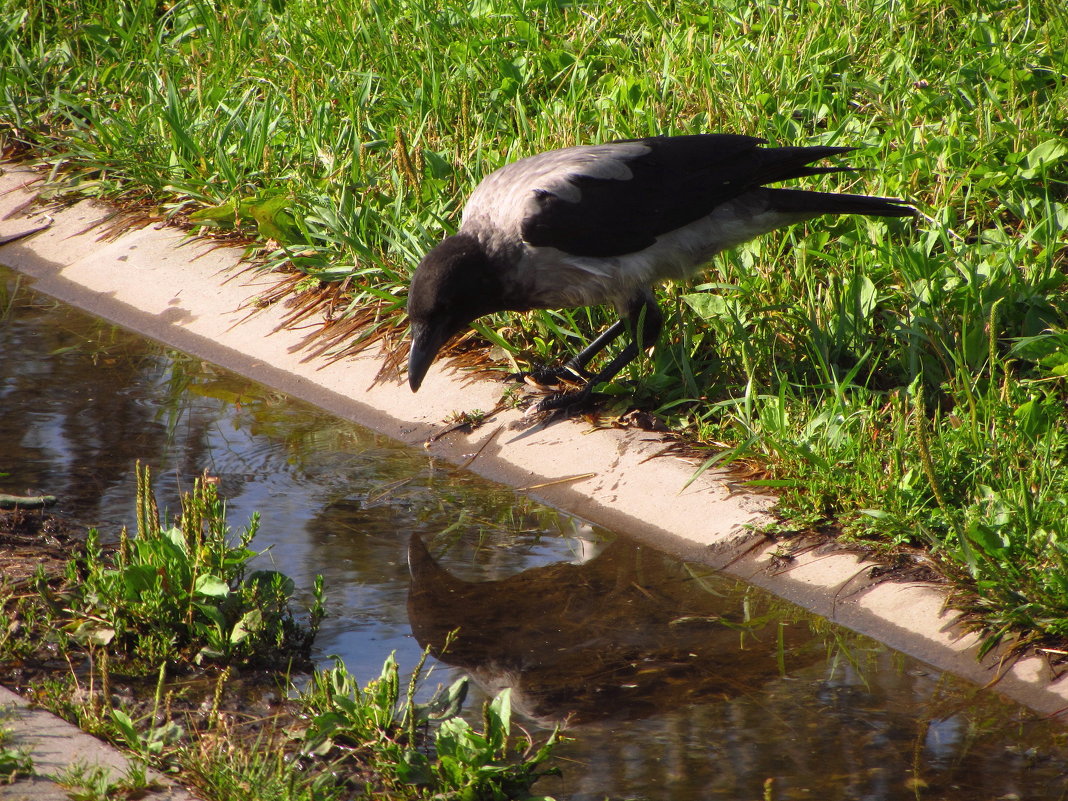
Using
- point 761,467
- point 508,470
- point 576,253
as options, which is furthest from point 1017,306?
point 508,470

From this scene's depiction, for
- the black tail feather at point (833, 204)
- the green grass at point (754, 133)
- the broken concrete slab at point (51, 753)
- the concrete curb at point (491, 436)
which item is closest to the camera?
the broken concrete slab at point (51, 753)

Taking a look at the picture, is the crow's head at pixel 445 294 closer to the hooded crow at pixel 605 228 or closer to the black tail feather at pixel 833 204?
the hooded crow at pixel 605 228

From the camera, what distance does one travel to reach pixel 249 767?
2318mm

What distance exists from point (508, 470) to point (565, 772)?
5.39ft

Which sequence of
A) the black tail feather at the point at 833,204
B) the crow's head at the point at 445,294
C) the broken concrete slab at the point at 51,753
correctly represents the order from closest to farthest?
1. the broken concrete slab at the point at 51,753
2. the crow's head at the point at 445,294
3. the black tail feather at the point at 833,204

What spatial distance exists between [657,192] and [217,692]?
2.72m

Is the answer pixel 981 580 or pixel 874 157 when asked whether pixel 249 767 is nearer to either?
pixel 981 580

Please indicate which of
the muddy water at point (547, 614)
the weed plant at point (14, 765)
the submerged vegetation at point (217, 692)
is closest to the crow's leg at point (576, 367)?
the muddy water at point (547, 614)

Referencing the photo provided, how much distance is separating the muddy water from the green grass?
0.42 m

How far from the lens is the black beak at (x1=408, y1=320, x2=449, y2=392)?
4.27 metres

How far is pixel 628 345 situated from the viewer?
180 inches

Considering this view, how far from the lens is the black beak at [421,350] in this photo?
4.27m

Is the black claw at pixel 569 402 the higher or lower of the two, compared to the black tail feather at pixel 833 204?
lower

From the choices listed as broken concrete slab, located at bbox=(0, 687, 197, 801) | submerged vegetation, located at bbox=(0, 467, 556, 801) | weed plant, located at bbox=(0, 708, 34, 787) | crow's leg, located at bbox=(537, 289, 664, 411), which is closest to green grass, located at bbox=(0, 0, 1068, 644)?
crow's leg, located at bbox=(537, 289, 664, 411)
